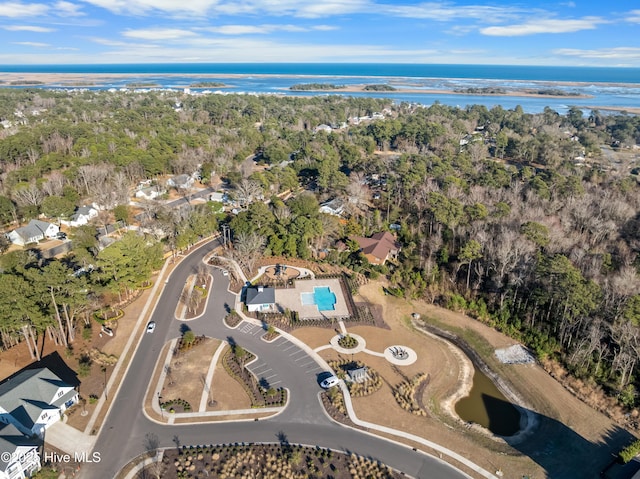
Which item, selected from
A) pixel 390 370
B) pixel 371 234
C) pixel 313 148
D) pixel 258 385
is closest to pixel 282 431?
pixel 258 385

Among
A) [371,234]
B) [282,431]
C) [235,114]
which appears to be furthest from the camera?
[235,114]

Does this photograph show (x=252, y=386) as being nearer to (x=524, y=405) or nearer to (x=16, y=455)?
(x=16, y=455)

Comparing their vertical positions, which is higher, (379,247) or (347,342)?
(379,247)

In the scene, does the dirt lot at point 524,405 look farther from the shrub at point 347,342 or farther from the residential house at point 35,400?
the residential house at point 35,400

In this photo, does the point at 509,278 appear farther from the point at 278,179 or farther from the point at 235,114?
the point at 235,114

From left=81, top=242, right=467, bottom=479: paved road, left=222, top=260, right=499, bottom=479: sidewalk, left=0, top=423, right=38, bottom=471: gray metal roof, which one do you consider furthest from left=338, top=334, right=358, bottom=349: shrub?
left=0, top=423, right=38, bottom=471: gray metal roof

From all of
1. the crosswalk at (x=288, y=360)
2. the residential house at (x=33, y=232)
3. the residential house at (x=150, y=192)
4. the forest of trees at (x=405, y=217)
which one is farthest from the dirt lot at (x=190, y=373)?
the residential house at (x=150, y=192)

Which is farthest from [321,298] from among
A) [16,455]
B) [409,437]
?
[16,455]
